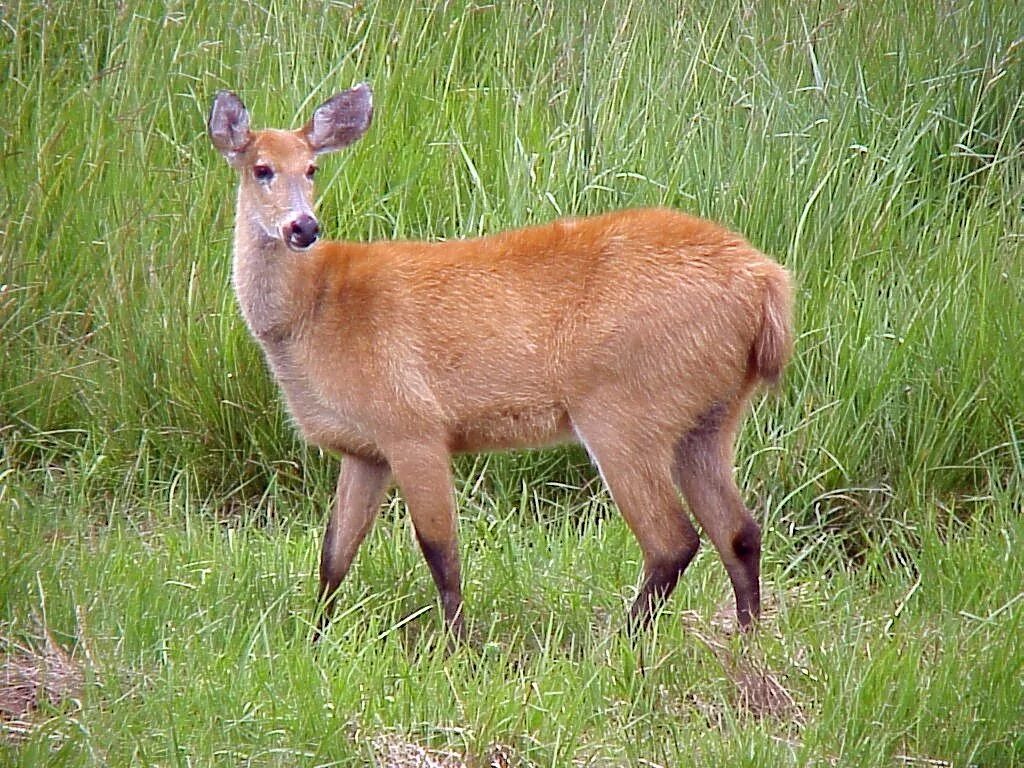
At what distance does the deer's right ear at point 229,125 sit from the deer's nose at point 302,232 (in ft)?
1.41

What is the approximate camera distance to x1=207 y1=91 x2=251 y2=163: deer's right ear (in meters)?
4.90

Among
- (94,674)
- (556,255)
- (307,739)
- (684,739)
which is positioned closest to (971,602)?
(684,739)

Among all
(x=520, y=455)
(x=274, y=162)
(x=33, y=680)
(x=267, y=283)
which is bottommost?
(x=520, y=455)

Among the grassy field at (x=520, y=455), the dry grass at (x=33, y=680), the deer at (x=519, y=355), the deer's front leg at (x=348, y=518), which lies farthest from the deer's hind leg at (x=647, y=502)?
the dry grass at (x=33, y=680)

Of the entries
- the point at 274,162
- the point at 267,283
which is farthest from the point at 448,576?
the point at 274,162

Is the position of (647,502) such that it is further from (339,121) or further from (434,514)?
(339,121)

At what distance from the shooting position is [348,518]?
5.06 meters

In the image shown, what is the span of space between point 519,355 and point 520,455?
1056 millimetres

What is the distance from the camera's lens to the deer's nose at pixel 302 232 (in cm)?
473

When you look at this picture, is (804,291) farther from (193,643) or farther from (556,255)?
(193,643)

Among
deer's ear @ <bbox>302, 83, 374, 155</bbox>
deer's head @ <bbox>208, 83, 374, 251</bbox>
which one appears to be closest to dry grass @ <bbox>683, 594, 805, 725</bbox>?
deer's head @ <bbox>208, 83, 374, 251</bbox>

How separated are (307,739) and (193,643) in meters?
0.62

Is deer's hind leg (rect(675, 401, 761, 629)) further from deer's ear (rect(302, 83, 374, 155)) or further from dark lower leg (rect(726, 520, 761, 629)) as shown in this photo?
deer's ear (rect(302, 83, 374, 155))

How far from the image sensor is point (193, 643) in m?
4.38
